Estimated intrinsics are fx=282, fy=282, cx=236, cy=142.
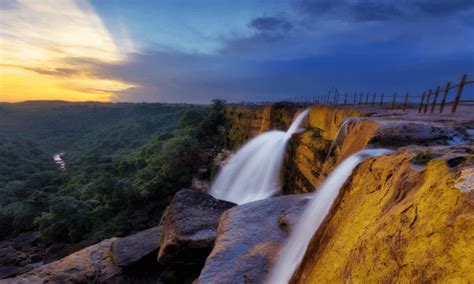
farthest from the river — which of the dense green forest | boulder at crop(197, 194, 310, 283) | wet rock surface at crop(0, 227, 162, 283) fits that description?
boulder at crop(197, 194, 310, 283)

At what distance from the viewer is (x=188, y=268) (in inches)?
431

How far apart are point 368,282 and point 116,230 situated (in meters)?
24.2

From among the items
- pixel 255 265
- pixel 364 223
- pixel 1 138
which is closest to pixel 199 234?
pixel 255 265

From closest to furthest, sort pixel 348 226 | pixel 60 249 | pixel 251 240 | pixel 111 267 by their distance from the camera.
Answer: pixel 348 226 → pixel 251 240 → pixel 111 267 → pixel 60 249

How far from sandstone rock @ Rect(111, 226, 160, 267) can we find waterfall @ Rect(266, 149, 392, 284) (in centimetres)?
812

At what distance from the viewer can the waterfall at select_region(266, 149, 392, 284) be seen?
230 inches

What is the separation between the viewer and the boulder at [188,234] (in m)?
9.95

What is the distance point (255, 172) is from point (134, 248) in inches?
399

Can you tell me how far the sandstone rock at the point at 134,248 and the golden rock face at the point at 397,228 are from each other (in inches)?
365

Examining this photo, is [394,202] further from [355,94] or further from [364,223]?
[355,94]

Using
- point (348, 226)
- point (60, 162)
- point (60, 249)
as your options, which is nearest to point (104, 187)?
point (60, 249)

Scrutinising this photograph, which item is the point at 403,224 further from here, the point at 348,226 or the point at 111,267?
the point at 111,267

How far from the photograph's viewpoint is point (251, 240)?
7449mm

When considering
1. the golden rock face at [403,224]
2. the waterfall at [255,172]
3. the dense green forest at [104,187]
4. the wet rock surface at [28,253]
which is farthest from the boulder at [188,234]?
the wet rock surface at [28,253]
